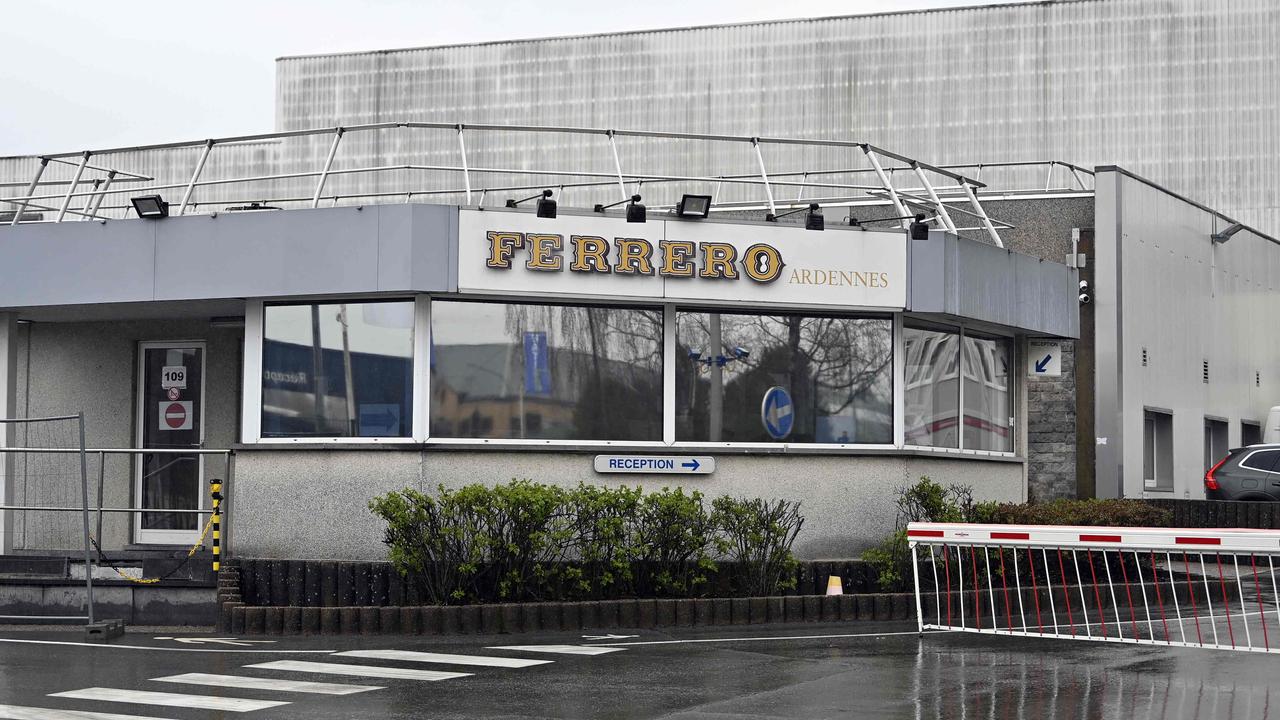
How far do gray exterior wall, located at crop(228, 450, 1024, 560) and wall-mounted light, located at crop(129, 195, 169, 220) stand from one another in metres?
2.76

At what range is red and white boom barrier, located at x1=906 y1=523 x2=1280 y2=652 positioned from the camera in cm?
1349

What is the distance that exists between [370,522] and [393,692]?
18.2 feet

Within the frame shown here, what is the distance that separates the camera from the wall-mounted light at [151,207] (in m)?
16.8

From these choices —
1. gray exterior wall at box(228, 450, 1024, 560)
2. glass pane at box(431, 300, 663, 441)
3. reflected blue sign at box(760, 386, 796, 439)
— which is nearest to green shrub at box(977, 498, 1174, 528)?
gray exterior wall at box(228, 450, 1024, 560)

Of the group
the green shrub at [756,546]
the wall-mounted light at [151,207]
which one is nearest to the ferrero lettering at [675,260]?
the green shrub at [756,546]

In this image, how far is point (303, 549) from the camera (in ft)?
53.9

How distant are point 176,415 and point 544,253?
5.98m

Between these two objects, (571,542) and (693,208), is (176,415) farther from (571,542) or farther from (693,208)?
(693,208)

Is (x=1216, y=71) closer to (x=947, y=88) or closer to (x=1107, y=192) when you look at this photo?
(x=947, y=88)

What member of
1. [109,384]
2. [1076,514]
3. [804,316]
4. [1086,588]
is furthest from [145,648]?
[1076,514]

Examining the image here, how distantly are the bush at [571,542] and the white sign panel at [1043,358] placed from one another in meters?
5.61

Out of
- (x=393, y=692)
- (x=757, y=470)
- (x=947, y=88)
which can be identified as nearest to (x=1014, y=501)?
(x=757, y=470)

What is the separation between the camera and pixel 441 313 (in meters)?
16.6

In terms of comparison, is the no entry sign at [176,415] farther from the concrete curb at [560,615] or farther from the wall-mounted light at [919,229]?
the wall-mounted light at [919,229]
